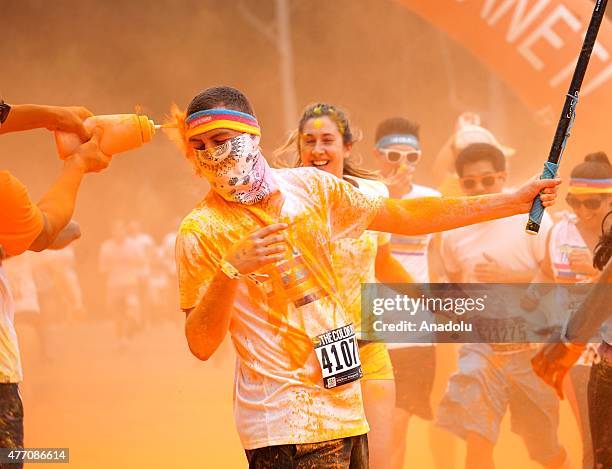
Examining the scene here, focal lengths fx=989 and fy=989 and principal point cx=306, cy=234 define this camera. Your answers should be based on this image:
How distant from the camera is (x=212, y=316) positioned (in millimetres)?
3195

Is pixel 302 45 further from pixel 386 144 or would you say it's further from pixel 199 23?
pixel 386 144

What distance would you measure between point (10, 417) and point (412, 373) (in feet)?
10.5

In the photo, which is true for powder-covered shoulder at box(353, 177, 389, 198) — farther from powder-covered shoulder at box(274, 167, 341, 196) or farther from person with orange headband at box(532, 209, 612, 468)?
powder-covered shoulder at box(274, 167, 341, 196)

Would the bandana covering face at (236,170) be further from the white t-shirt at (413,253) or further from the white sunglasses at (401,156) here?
the white sunglasses at (401,156)

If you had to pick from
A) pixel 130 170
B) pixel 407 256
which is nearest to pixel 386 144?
pixel 407 256

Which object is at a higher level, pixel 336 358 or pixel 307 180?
pixel 307 180

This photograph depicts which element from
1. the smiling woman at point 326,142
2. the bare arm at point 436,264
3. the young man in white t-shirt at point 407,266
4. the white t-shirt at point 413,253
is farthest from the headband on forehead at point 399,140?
the smiling woman at point 326,142

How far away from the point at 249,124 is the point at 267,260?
66 centimetres

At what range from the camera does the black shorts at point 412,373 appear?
6.73 meters

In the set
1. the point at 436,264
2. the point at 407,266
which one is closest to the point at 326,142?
the point at 407,266

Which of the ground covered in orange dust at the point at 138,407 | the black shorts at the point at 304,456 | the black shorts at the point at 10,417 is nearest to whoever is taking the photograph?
the black shorts at the point at 304,456

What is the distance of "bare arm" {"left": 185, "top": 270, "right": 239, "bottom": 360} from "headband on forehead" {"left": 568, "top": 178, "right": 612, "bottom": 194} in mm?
3947

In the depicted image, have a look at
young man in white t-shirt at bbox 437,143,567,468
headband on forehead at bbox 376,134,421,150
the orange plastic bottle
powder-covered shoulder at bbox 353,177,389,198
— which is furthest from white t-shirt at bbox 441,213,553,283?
the orange plastic bottle

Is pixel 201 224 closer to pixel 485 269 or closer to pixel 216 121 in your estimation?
pixel 216 121
